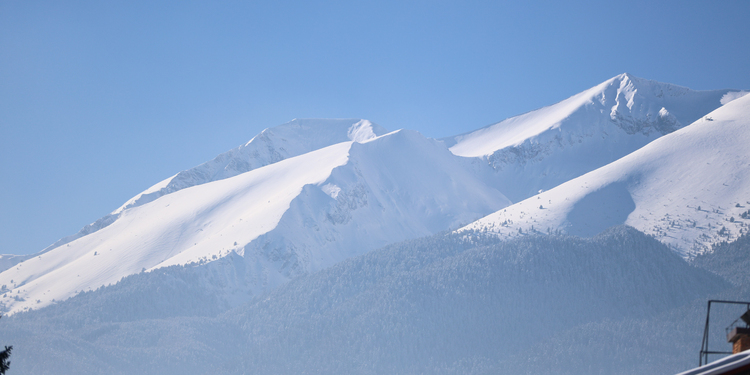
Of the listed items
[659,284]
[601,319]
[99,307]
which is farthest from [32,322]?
[659,284]

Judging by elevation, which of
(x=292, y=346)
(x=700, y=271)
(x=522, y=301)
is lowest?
(x=700, y=271)

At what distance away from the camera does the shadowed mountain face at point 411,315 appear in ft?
487

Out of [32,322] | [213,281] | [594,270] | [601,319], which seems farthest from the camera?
[213,281]

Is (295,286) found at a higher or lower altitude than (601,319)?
higher

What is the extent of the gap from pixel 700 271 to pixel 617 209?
4558 cm

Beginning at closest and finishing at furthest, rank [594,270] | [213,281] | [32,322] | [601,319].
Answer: [601,319] → [594,270] → [32,322] → [213,281]

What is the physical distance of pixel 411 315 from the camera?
15688cm

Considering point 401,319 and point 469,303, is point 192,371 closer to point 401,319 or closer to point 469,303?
point 401,319

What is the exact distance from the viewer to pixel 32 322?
178250 millimetres

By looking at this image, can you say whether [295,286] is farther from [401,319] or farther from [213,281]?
[401,319]

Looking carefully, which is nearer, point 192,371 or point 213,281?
point 192,371

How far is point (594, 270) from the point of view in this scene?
162875 mm

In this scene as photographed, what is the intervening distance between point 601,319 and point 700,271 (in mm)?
27280

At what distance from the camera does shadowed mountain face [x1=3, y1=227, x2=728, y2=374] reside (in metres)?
148
